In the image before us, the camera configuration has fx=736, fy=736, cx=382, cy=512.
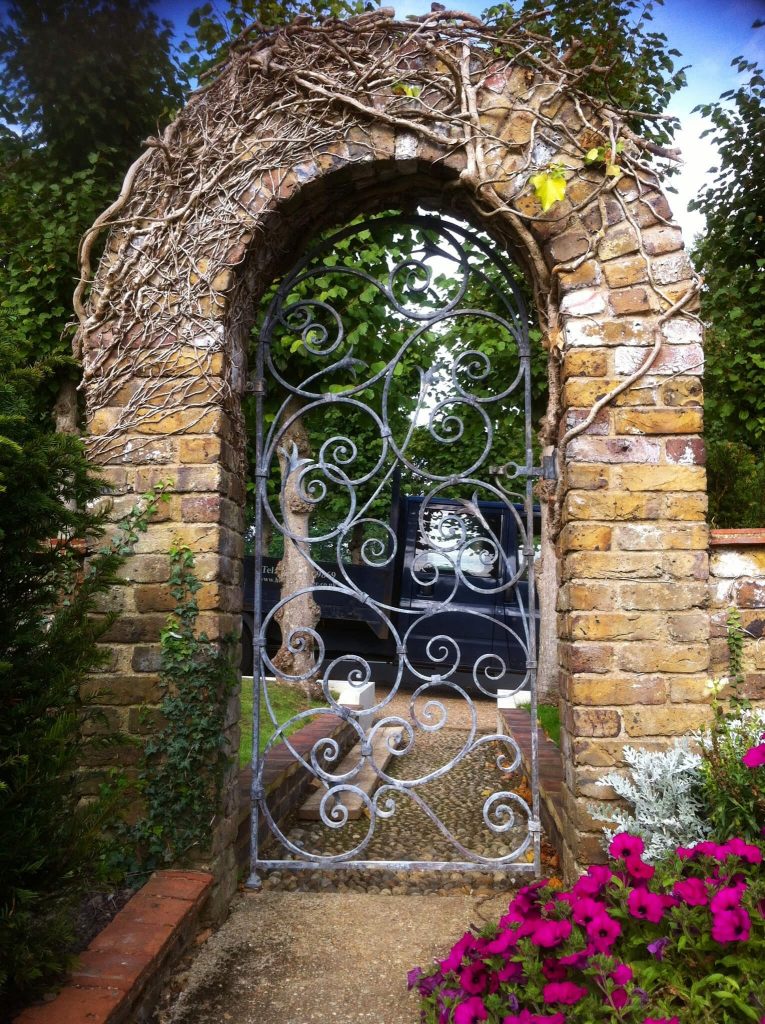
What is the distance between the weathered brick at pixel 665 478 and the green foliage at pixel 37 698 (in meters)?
1.77

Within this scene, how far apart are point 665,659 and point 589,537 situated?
48 cm

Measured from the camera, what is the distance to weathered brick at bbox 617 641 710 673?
252cm

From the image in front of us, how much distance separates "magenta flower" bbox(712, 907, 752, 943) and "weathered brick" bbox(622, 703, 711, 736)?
2.83 feet

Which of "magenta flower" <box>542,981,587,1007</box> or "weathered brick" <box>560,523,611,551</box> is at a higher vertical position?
"weathered brick" <box>560,523,611,551</box>

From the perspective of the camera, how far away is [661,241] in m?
2.66

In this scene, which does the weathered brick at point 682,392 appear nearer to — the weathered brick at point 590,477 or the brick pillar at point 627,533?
the brick pillar at point 627,533

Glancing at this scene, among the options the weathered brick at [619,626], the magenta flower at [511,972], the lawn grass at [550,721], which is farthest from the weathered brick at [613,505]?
the lawn grass at [550,721]

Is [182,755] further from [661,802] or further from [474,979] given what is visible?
[661,802]

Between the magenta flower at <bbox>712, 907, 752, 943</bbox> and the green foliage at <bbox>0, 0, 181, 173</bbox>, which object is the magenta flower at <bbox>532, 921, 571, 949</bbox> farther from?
the green foliage at <bbox>0, 0, 181, 173</bbox>

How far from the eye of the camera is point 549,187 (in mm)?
2625

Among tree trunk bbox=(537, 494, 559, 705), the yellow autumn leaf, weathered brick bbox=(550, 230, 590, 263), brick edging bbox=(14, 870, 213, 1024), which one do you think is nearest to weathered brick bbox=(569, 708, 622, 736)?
brick edging bbox=(14, 870, 213, 1024)

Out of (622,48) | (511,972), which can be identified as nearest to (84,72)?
(622,48)

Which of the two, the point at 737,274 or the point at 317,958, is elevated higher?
the point at 737,274

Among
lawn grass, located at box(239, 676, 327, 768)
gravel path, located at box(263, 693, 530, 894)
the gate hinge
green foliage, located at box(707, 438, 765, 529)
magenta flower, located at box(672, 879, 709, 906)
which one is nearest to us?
magenta flower, located at box(672, 879, 709, 906)
